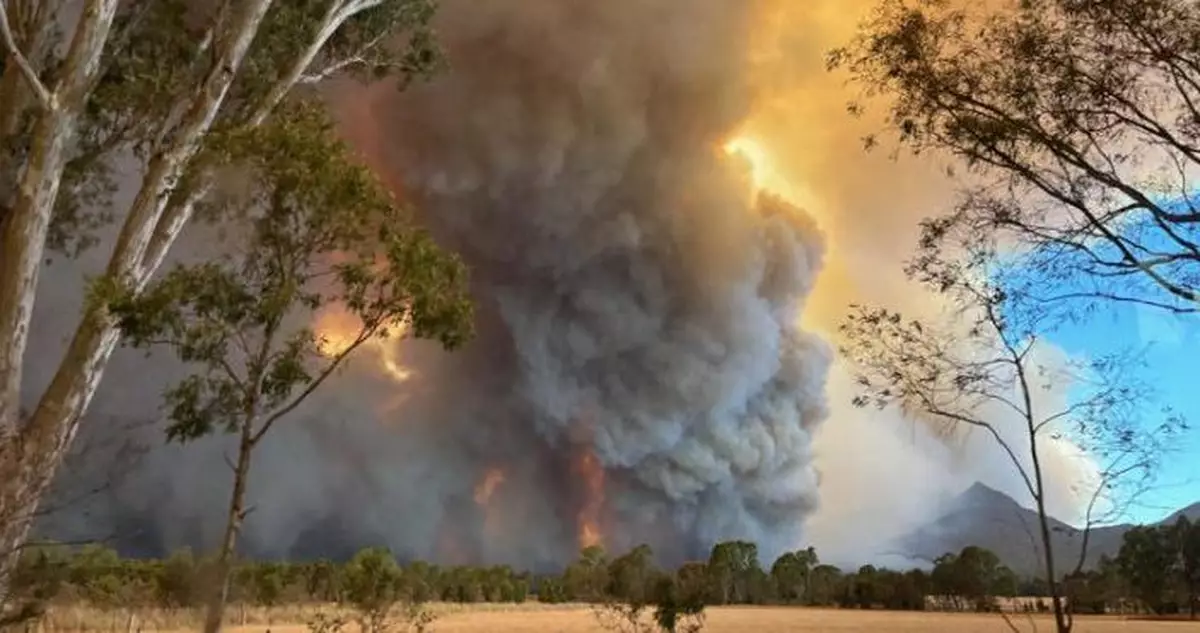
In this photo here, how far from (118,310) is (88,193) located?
5.55 meters

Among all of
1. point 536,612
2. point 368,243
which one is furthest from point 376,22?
point 536,612

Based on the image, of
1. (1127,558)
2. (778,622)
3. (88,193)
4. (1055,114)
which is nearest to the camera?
(1055,114)

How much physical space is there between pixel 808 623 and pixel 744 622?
6.33ft

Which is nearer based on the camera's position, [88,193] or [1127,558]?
[88,193]

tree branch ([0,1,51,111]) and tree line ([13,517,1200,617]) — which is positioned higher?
tree branch ([0,1,51,111])

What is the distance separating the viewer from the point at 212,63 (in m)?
11.6

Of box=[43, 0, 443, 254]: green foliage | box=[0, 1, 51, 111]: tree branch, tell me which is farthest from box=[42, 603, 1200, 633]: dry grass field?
box=[0, 1, 51, 111]: tree branch

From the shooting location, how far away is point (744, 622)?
1073 inches

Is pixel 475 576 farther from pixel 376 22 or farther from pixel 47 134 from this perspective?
pixel 47 134

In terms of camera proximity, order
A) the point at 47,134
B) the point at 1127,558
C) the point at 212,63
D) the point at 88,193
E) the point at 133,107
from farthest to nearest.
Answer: the point at 1127,558
the point at 88,193
the point at 133,107
the point at 212,63
the point at 47,134

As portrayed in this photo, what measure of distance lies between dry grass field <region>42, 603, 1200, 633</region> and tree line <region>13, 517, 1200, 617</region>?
43 centimetres

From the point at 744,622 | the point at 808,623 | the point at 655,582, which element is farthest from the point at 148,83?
the point at 808,623

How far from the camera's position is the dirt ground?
23.2 meters

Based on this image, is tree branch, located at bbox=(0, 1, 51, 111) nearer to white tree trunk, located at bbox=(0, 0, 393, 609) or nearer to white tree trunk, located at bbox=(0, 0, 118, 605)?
white tree trunk, located at bbox=(0, 0, 118, 605)
